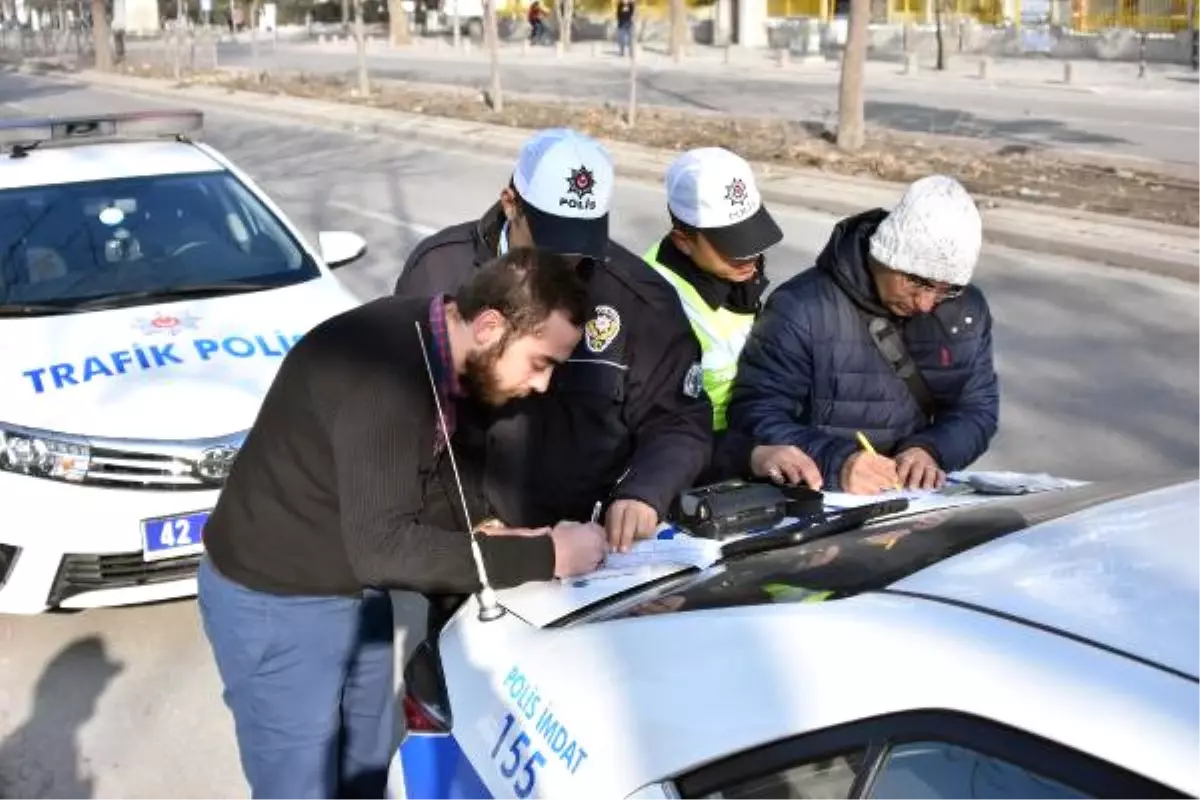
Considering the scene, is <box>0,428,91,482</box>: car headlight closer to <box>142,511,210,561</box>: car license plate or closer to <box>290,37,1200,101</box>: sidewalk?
<box>142,511,210,561</box>: car license plate

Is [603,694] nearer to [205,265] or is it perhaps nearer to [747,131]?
[205,265]

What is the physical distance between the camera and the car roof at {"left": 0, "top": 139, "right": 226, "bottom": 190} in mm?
Answer: 5836

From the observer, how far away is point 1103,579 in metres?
1.75

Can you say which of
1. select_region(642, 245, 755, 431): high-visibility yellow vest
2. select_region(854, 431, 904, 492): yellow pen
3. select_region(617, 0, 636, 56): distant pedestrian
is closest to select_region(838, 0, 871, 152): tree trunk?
select_region(642, 245, 755, 431): high-visibility yellow vest

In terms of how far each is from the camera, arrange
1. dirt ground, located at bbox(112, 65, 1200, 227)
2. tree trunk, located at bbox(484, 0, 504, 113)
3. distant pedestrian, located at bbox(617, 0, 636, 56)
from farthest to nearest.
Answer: distant pedestrian, located at bbox(617, 0, 636, 56) < tree trunk, located at bbox(484, 0, 504, 113) < dirt ground, located at bbox(112, 65, 1200, 227)

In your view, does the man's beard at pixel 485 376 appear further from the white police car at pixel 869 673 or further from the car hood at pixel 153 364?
the car hood at pixel 153 364

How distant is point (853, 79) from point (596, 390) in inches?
549

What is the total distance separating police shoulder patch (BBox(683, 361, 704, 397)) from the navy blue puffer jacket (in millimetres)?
289

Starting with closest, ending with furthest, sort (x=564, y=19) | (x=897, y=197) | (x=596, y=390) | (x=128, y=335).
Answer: (x=596, y=390) → (x=128, y=335) → (x=897, y=197) → (x=564, y=19)

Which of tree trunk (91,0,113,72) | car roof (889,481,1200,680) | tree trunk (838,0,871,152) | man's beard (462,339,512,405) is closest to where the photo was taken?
car roof (889,481,1200,680)

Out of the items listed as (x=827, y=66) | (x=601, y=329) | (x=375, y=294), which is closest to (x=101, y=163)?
(x=601, y=329)

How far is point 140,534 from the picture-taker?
435cm

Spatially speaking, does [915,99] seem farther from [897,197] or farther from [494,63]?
[897,197]

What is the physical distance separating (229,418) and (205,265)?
53.5 inches
